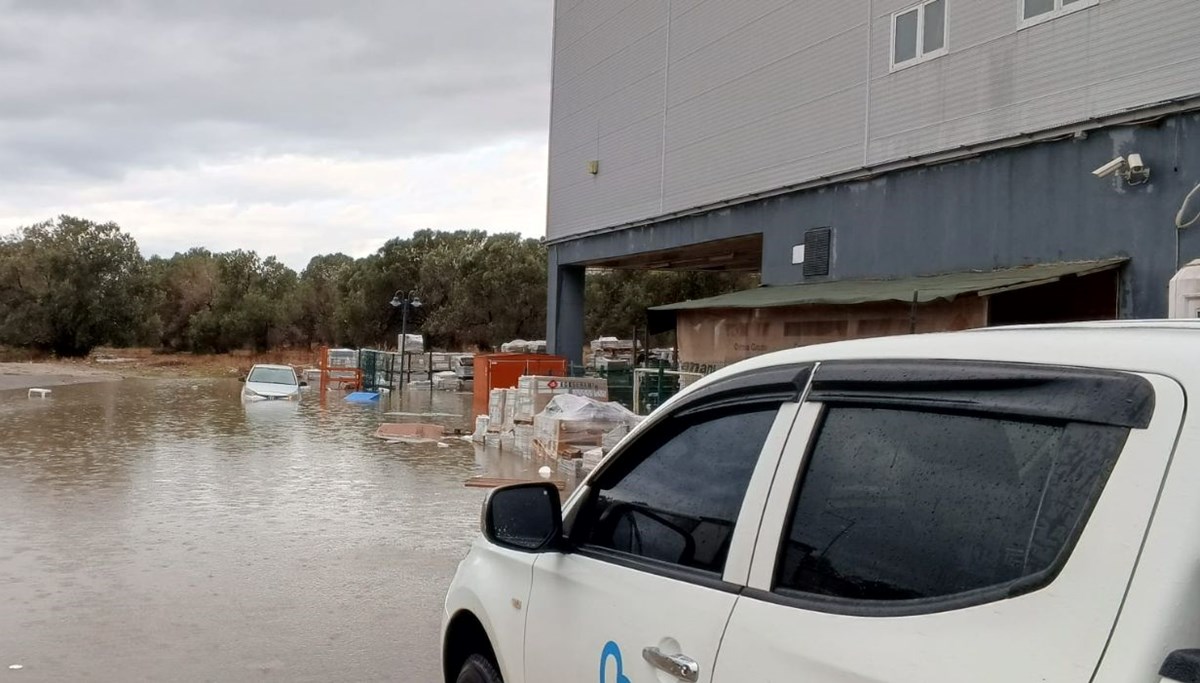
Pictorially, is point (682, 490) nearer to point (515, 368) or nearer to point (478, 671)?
point (478, 671)

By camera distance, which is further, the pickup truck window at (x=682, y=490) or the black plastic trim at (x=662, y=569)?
the pickup truck window at (x=682, y=490)

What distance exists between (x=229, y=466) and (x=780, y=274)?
972cm

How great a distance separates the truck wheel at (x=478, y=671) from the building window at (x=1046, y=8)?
12.1 meters

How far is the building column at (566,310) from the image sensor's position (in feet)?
99.9

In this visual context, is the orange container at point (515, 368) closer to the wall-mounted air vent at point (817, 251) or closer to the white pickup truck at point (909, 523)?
the wall-mounted air vent at point (817, 251)

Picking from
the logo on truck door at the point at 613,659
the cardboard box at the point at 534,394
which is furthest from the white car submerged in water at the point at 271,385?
the logo on truck door at the point at 613,659

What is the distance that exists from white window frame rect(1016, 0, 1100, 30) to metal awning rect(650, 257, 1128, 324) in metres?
3.09

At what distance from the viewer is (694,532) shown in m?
2.79

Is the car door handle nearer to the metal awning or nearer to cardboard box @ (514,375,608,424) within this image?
the metal awning

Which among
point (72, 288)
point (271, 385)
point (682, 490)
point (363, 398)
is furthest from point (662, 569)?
point (72, 288)

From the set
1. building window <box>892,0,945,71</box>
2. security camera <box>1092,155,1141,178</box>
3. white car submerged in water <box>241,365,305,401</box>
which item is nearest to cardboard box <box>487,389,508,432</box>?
building window <box>892,0,945,71</box>

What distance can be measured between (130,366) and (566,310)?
42.1 metres

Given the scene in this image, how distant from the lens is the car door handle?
2.44m

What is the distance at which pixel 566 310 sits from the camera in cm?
3089
